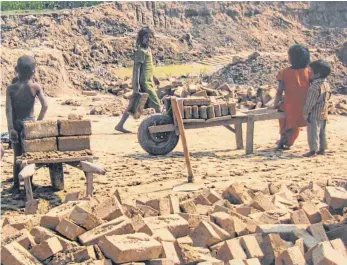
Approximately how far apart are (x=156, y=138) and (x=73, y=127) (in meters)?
2.46

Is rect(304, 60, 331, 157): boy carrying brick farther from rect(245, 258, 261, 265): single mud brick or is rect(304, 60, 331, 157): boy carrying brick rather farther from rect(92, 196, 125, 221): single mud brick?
rect(245, 258, 261, 265): single mud brick

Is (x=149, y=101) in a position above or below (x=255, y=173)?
above

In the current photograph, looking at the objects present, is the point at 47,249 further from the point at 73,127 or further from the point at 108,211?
the point at 73,127

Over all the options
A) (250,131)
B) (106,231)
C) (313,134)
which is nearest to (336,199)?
(106,231)

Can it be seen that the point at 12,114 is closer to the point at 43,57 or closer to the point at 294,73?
the point at 294,73

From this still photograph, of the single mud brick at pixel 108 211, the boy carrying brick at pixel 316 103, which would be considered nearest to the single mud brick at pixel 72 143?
the single mud brick at pixel 108 211

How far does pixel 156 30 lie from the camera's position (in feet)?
109

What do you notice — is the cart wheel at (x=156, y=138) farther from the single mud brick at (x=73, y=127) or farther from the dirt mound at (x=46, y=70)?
the dirt mound at (x=46, y=70)

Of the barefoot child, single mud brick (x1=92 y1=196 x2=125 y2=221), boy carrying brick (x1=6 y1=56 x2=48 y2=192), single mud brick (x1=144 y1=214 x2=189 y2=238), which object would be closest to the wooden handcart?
boy carrying brick (x1=6 y1=56 x2=48 y2=192)

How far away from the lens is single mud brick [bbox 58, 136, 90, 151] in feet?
21.4

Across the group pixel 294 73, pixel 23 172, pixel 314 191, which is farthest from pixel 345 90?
pixel 23 172

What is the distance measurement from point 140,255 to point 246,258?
2.80 feet

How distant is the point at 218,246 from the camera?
4.62 meters

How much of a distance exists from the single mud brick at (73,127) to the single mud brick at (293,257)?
9.68ft
